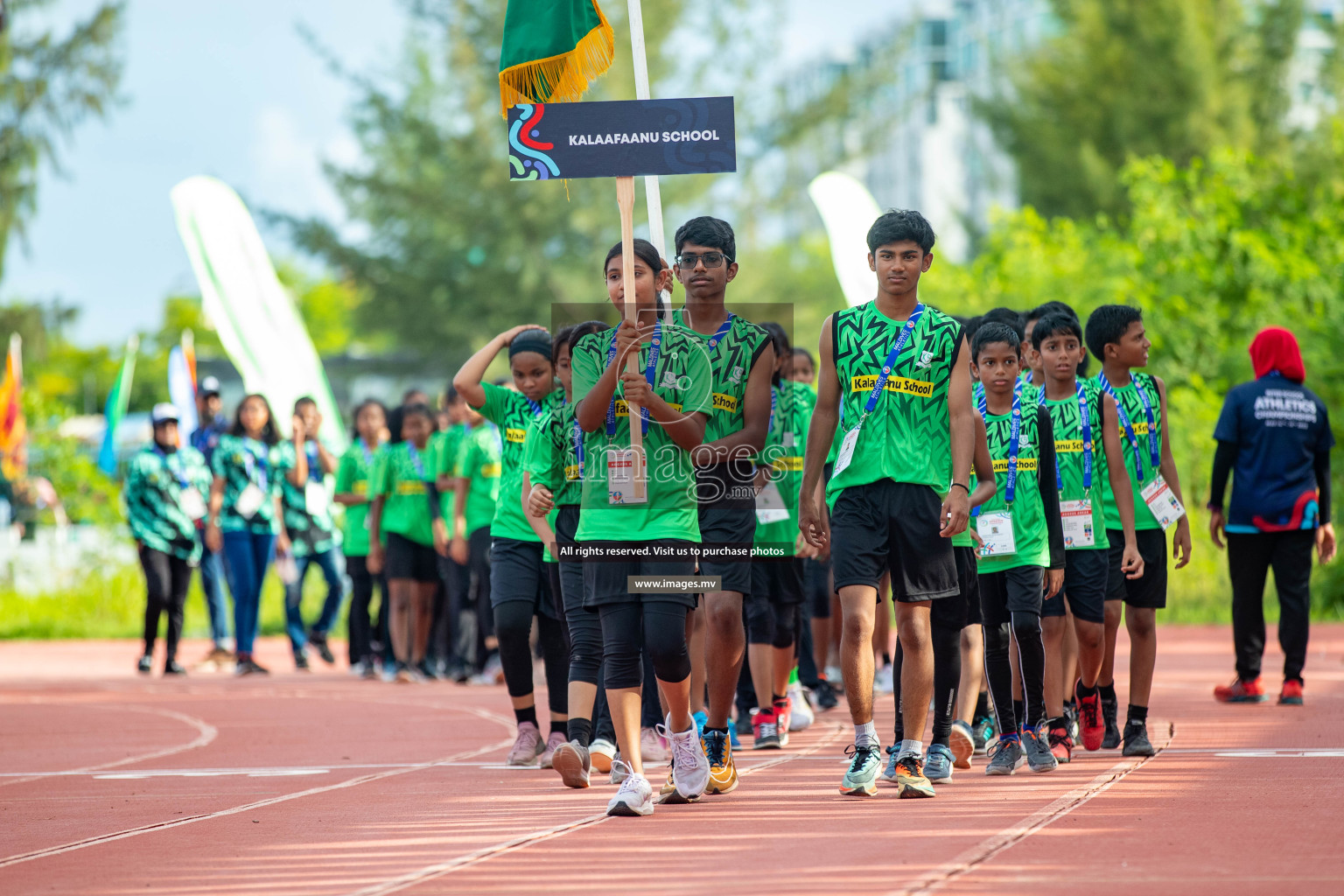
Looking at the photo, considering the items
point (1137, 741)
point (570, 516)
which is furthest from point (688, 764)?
point (1137, 741)

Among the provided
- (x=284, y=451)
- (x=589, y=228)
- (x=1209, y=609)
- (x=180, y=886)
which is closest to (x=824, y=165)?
(x=589, y=228)

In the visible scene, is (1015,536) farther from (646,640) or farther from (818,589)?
(818,589)

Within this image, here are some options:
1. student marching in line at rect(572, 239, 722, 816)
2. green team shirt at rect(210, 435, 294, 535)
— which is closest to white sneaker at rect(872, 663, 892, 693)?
student marching in line at rect(572, 239, 722, 816)

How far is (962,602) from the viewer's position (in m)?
7.00

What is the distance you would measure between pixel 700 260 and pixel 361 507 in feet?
27.8

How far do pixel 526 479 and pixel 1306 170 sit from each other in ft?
130

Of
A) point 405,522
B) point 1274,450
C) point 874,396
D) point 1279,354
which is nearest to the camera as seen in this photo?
point 874,396

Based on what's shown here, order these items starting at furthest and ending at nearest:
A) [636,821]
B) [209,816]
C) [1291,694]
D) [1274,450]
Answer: [1274,450] → [1291,694] → [209,816] → [636,821]

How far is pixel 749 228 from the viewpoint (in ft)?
148

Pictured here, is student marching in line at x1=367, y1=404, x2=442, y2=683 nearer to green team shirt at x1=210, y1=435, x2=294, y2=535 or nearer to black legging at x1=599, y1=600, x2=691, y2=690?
green team shirt at x1=210, y1=435, x2=294, y2=535

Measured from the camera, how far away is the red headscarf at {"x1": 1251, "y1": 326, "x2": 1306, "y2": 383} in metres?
10.7

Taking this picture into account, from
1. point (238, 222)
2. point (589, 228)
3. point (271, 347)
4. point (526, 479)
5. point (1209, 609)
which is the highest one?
point (589, 228)

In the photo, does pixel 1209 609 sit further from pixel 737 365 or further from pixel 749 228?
pixel 749 228

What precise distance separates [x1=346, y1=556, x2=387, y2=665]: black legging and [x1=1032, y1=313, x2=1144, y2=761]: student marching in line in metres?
7.66
